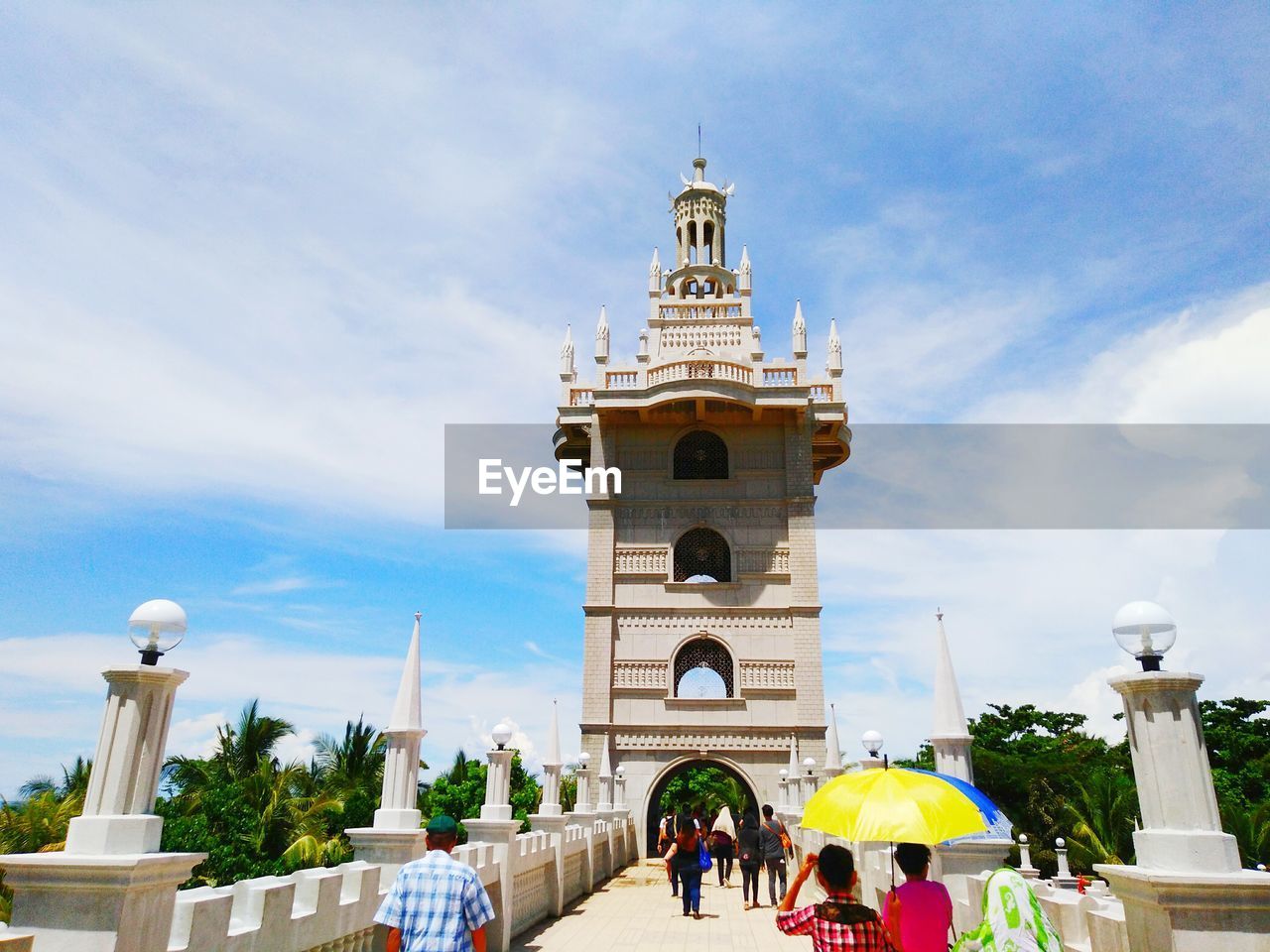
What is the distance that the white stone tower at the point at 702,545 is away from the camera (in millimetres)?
27203

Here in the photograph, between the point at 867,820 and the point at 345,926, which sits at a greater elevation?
the point at 867,820

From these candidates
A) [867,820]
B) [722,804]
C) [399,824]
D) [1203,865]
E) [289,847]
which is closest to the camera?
[1203,865]

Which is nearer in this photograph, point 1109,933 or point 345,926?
point 1109,933

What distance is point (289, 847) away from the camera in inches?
1112

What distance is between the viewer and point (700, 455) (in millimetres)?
31328

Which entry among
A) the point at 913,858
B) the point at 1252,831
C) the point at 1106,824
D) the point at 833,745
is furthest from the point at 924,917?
the point at 1106,824

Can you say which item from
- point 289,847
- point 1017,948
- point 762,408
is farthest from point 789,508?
point 1017,948

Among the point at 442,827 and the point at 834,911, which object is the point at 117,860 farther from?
the point at 834,911

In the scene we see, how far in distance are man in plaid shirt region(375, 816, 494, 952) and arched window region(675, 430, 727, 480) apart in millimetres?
26243

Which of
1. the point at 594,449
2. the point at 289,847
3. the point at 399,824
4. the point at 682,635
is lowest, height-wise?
the point at 289,847

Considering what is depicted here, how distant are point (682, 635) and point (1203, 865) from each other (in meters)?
24.0

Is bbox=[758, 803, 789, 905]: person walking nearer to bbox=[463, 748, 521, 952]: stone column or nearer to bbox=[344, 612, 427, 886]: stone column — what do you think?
bbox=[463, 748, 521, 952]: stone column

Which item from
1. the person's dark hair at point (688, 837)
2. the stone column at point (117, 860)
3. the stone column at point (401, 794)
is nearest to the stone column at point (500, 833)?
the stone column at point (401, 794)

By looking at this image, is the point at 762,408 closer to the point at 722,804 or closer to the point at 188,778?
the point at 188,778
